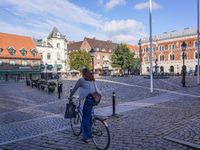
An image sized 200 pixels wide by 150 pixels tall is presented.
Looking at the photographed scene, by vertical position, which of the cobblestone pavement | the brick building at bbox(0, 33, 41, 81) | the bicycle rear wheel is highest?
the brick building at bbox(0, 33, 41, 81)

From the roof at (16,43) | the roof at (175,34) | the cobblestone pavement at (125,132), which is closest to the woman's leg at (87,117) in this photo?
the cobblestone pavement at (125,132)

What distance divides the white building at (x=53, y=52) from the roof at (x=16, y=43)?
257 centimetres

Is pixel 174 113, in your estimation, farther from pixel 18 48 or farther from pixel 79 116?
pixel 18 48

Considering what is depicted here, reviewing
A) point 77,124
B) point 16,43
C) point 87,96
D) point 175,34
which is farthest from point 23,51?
point 175,34

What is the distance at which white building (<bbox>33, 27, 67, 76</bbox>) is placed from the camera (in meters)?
42.8

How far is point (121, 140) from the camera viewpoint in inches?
166

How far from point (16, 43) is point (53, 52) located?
31.9 ft

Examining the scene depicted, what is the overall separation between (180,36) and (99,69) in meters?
30.2

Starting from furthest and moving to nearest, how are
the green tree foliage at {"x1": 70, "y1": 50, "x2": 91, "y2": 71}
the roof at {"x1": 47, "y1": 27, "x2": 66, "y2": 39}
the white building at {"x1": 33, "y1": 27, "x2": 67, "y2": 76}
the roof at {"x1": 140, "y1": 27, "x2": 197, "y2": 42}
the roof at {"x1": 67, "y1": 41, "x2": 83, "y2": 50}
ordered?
1. the roof at {"x1": 67, "y1": 41, "x2": 83, "y2": 50}
2. the green tree foliage at {"x1": 70, "y1": 50, "x2": 91, "y2": 71}
3. the roof at {"x1": 140, "y1": 27, "x2": 197, "y2": 42}
4. the roof at {"x1": 47, "y1": 27, "x2": 66, "y2": 39}
5. the white building at {"x1": 33, "y1": 27, "x2": 67, "y2": 76}

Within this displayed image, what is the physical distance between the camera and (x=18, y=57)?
35.7m

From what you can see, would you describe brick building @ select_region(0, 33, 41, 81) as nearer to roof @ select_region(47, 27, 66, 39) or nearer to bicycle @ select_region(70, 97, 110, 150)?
roof @ select_region(47, 27, 66, 39)

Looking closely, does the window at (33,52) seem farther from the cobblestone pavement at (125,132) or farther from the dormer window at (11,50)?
the cobblestone pavement at (125,132)

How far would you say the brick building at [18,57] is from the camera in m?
33.9

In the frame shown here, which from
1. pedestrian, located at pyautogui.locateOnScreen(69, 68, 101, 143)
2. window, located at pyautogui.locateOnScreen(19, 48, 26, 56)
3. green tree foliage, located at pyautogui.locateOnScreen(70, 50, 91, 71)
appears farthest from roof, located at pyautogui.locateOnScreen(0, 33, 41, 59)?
pedestrian, located at pyautogui.locateOnScreen(69, 68, 101, 143)
